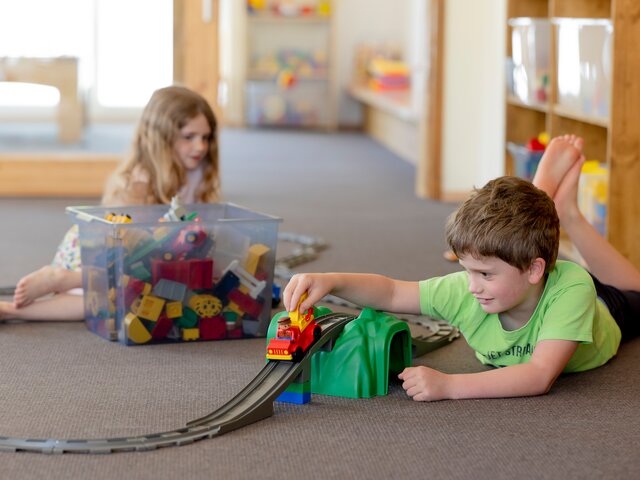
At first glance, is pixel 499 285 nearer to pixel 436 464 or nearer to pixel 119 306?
pixel 436 464

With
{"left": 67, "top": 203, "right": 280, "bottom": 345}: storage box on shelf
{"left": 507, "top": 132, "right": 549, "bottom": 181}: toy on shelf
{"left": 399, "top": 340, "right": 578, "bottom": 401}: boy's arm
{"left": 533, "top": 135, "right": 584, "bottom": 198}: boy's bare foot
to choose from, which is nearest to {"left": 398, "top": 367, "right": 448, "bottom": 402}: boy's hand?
{"left": 399, "top": 340, "right": 578, "bottom": 401}: boy's arm

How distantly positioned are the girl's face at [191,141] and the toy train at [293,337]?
3.06ft

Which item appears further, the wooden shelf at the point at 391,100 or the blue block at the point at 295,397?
the wooden shelf at the point at 391,100

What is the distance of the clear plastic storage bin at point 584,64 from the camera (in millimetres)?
2764

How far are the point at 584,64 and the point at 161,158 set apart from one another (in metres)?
1.24

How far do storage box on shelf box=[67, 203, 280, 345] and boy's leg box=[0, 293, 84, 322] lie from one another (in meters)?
0.08

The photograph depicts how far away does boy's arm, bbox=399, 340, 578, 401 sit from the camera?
5.44 ft

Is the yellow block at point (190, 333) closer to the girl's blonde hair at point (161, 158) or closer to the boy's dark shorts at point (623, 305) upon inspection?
the girl's blonde hair at point (161, 158)

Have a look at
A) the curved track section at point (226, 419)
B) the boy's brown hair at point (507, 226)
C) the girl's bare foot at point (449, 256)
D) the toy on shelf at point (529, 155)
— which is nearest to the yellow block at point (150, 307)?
the curved track section at point (226, 419)

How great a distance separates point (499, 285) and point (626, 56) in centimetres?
113

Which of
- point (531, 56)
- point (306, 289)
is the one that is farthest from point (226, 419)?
point (531, 56)

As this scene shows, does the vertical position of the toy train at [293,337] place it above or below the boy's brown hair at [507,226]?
below

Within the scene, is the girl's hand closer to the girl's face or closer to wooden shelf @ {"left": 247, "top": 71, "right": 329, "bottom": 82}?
the girl's face

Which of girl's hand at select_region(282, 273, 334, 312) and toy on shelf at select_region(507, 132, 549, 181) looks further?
toy on shelf at select_region(507, 132, 549, 181)
